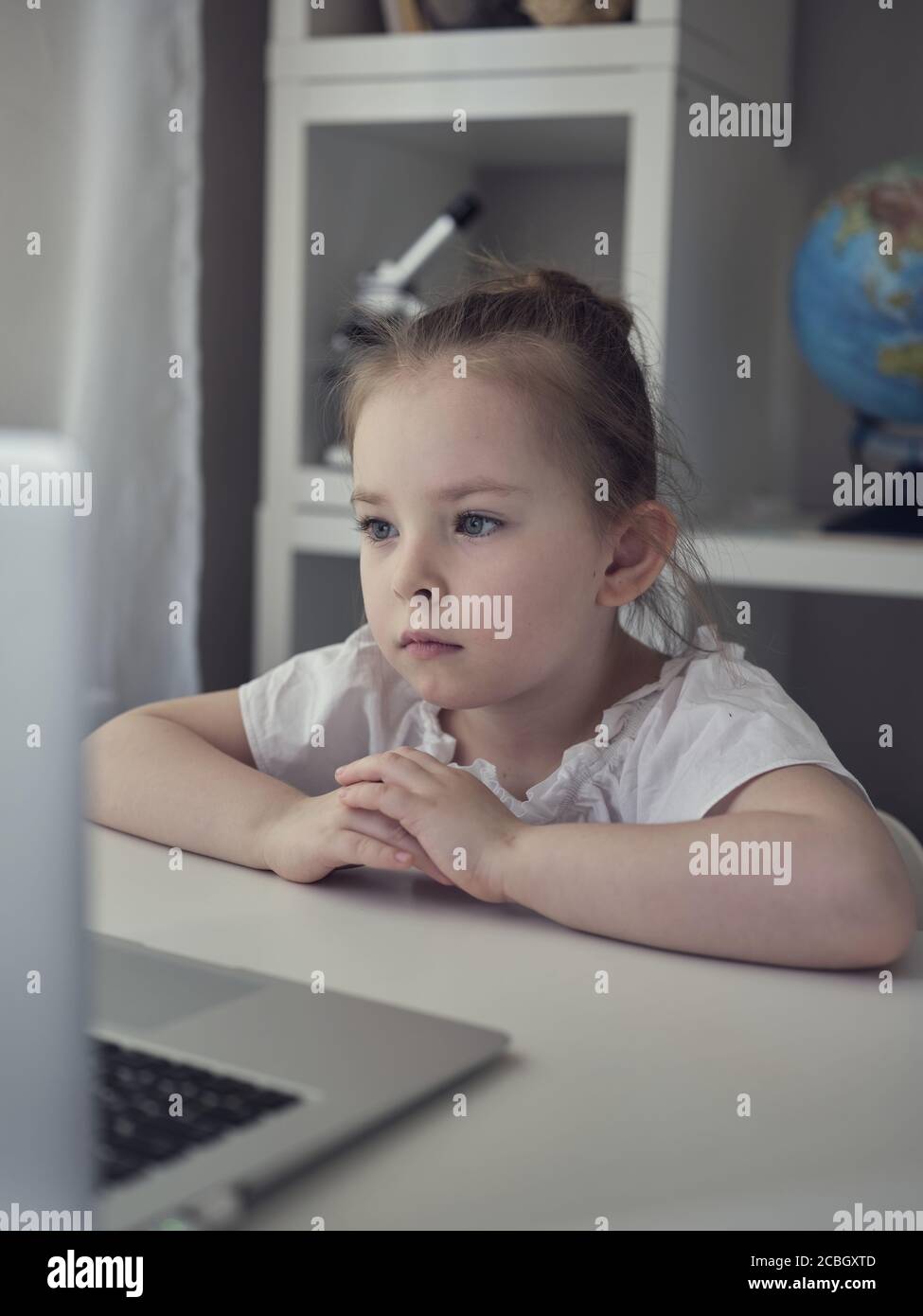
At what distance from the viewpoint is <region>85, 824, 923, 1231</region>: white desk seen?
1.37 feet

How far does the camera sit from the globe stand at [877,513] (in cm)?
151

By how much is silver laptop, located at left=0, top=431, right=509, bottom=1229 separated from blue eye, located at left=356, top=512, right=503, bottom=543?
37 centimetres

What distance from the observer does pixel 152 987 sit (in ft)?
1.83

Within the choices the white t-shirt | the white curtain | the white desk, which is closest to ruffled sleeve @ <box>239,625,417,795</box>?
the white t-shirt

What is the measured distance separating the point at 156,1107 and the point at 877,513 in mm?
1288

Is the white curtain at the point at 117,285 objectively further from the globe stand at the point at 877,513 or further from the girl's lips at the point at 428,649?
the globe stand at the point at 877,513

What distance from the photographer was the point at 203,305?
180cm

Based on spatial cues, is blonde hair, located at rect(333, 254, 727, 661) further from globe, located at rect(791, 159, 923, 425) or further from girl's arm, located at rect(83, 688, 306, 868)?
globe, located at rect(791, 159, 923, 425)

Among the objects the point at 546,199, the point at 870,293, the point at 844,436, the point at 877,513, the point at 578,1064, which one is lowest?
the point at 578,1064

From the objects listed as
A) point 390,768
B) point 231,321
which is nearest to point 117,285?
point 231,321

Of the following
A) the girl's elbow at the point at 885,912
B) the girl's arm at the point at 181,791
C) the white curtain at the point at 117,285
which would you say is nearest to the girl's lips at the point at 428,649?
the girl's arm at the point at 181,791

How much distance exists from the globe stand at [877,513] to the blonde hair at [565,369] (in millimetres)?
534

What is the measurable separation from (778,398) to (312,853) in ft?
4.26

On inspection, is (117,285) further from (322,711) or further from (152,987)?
(152,987)
